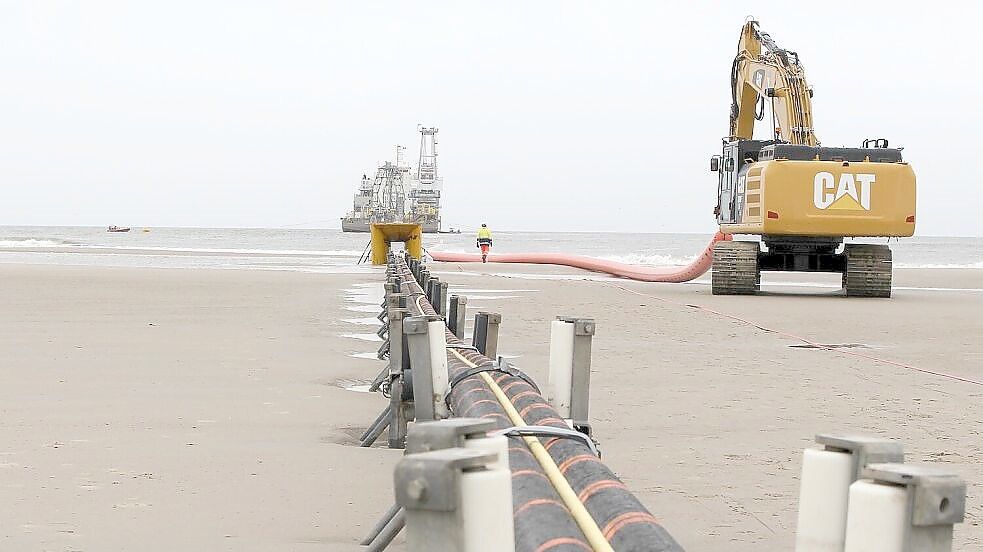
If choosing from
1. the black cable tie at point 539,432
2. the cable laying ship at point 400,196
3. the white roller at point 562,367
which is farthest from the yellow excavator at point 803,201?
the cable laying ship at point 400,196

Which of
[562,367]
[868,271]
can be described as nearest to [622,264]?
[868,271]

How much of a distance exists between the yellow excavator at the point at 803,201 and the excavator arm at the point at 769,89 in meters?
0.03

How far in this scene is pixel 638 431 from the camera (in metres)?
6.57

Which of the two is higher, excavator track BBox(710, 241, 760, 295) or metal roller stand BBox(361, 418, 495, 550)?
metal roller stand BBox(361, 418, 495, 550)

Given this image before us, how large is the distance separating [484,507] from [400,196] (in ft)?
321

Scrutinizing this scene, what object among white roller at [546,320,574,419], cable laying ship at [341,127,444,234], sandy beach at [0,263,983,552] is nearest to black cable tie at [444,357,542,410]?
white roller at [546,320,574,419]

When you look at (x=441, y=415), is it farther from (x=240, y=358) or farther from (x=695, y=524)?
(x=240, y=358)

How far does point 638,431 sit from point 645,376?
2.48 m

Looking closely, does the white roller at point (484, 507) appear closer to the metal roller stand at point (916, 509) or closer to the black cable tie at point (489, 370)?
the metal roller stand at point (916, 509)

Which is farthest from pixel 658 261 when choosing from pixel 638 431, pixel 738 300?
pixel 638 431

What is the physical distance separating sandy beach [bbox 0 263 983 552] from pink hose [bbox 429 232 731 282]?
10.6 metres

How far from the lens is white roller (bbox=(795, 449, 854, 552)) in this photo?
2119 millimetres

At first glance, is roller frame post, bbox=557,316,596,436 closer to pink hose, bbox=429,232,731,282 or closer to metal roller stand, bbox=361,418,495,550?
metal roller stand, bbox=361,418,495,550

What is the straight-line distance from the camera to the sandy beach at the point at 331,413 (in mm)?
4438
